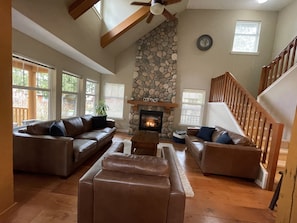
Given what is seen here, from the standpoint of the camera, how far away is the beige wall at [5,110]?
67.3 inches

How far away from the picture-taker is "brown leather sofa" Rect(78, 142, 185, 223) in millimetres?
1341

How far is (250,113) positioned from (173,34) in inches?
156

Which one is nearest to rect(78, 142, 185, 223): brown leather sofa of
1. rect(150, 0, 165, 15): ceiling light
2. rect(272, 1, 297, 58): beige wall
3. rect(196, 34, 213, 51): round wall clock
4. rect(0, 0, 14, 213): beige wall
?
rect(0, 0, 14, 213): beige wall

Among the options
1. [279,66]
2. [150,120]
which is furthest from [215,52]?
[150,120]

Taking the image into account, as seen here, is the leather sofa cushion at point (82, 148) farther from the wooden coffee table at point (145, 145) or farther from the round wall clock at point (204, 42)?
the round wall clock at point (204, 42)

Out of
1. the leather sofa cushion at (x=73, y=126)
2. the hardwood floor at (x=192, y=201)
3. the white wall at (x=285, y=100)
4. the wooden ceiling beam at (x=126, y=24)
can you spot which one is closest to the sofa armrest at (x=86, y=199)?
the hardwood floor at (x=192, y=201)

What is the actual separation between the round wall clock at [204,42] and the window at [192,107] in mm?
1543

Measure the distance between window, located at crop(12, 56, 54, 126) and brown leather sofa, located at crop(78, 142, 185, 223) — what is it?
8.46 feet

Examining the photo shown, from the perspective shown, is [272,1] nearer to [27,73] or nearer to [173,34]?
[173,34]

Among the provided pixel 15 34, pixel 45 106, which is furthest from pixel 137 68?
pixel 15 34

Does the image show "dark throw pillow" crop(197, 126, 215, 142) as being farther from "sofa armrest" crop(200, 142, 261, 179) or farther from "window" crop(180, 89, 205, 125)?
"window" crop(180, 89, 205, 125)

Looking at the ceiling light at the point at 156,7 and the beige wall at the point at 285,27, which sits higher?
the beige wall at the point at 285,27

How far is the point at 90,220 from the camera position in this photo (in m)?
1.45

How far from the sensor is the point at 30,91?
3.41m
